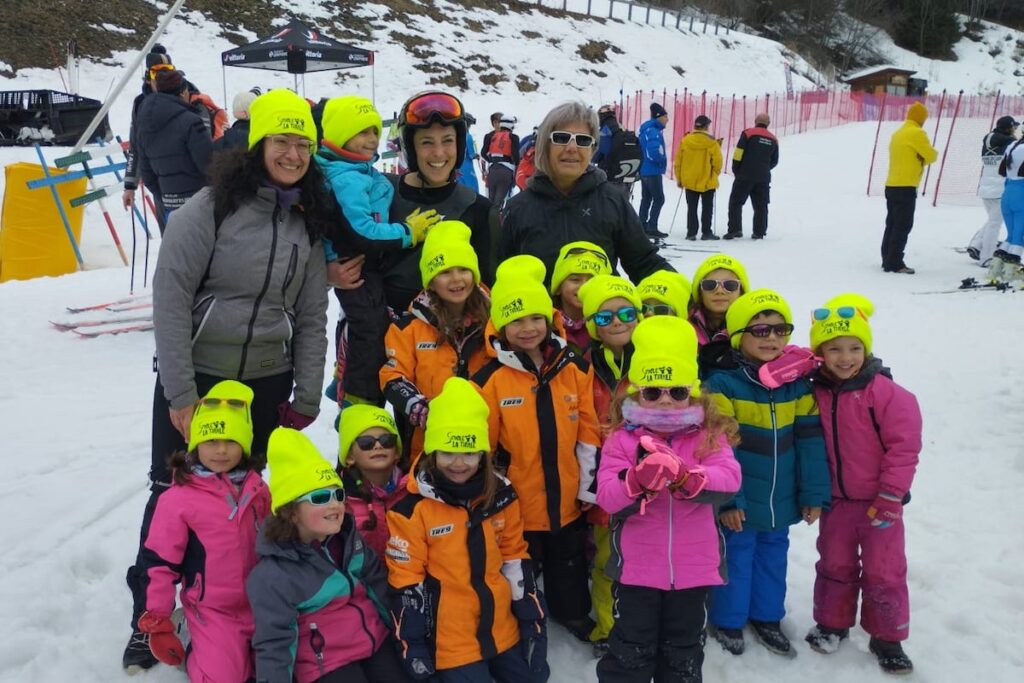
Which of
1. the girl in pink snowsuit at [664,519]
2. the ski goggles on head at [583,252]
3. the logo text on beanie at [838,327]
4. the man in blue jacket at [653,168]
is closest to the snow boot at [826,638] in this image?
the girl in pink snowsuit at [664,519]

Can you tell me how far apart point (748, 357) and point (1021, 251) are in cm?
695

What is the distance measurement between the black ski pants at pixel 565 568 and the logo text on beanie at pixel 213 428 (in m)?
1.25

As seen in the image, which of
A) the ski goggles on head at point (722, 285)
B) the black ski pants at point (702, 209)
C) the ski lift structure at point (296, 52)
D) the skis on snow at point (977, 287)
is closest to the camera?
the ski goggles on head at point (722, 285)

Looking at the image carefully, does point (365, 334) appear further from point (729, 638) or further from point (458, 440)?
point (729, 638)

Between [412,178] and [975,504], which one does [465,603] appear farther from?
[975,504]

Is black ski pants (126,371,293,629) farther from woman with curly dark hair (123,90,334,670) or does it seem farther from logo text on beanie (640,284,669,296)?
logo text on beanie (640,284,669,296)

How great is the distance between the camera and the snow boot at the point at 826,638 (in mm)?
2928

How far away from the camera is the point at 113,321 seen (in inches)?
264

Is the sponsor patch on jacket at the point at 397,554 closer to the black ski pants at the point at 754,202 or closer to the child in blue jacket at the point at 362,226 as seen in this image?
the child in blue jacket at the point at 362,226

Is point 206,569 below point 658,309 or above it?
below

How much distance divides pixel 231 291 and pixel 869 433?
94.3 inches

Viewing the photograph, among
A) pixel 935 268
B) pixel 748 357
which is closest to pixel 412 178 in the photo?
pixel 748 357

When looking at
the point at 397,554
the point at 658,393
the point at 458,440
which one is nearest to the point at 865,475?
the point at 658,393

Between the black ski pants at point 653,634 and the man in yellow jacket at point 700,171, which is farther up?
the man in yellow jacket at point 700,171
